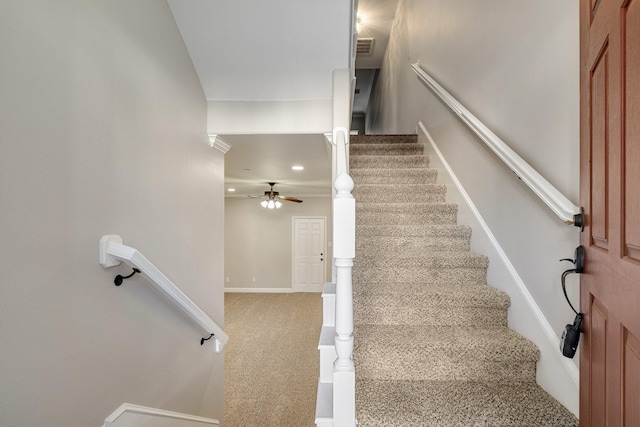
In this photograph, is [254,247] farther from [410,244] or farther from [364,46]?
[410,244]

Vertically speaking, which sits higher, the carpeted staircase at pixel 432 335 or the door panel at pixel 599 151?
the door panel at pixel 599 151

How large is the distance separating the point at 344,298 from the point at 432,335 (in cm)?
76

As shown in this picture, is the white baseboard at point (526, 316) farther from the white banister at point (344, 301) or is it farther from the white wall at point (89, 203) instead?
the white wall at point (89, 203)

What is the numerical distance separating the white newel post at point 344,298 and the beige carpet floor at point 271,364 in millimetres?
2302

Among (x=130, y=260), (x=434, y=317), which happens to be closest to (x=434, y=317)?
(x=434, y=317)

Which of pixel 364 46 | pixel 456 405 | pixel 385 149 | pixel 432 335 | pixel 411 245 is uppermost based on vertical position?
pixel 364 46

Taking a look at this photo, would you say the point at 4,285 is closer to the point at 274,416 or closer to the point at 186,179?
the point at 186,179

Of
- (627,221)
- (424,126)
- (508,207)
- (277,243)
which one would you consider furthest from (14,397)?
(277,243)

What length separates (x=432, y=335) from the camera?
174 centimetres

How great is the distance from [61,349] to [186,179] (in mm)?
1197

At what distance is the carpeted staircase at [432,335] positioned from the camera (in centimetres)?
136

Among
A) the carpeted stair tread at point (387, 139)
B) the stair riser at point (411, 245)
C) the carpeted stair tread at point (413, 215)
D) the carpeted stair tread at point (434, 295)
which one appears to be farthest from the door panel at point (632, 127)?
the carpeted stair tread at point (387, 139)

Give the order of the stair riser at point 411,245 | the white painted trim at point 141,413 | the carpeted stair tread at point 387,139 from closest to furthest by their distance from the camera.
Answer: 1. the white painted trim at point 141,413
2. the stair riser at point 411,245
3. the carpeted stair tread at point 387,139

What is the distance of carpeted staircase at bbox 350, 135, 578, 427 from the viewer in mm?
1362
